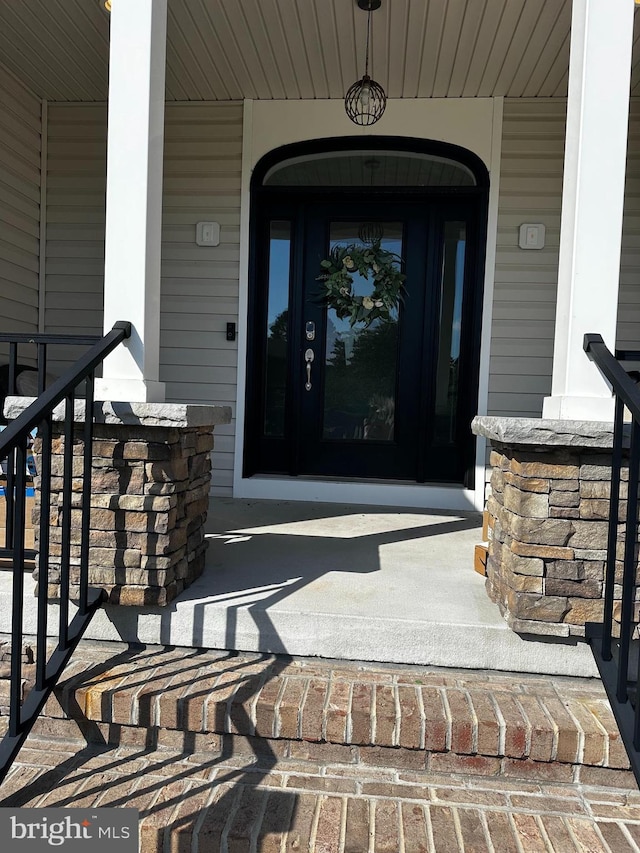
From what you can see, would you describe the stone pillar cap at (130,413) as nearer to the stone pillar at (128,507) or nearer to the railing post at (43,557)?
the stone pillar at (128,507)

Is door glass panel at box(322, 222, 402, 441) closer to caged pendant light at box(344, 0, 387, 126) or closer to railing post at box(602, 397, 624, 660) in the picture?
caged pendant light at box(344, 0, 387, 126)

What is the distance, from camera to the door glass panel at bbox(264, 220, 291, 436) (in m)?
3.97

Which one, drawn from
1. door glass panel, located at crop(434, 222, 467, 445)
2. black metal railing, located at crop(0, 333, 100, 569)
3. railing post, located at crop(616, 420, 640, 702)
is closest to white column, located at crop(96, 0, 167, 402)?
black metal railing, located at crop(0, 333, 100, 569)

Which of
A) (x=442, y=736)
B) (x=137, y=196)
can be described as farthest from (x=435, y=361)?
(x=442, y=736)

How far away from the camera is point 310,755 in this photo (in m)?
1.63

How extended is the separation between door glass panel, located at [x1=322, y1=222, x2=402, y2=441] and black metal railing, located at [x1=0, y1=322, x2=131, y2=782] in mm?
2085

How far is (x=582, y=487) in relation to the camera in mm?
1787

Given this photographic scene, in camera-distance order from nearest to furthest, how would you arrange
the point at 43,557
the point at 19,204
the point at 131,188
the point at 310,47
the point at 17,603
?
the point at 17,603
the point at 43,557
the point at 131,188
the point at 310,47
the point at 19,204

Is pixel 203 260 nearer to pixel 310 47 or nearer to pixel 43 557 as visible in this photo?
pixel 310 47

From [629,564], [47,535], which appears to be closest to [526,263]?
[629,564]

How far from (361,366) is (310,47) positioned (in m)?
1.79

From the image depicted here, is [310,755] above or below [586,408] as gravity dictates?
below

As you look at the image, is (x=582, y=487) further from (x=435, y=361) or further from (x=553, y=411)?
(x=435, y=361)

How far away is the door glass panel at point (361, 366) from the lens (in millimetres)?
3896
